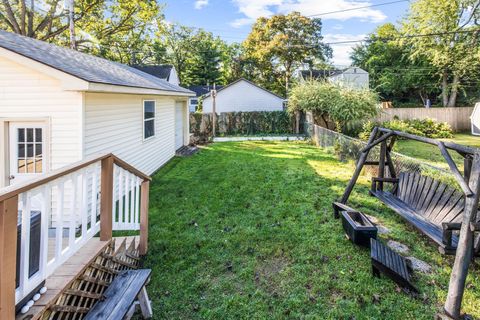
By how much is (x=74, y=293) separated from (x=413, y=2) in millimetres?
33626

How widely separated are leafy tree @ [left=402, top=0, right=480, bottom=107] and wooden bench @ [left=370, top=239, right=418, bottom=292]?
27.9 meters

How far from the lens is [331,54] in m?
38.8

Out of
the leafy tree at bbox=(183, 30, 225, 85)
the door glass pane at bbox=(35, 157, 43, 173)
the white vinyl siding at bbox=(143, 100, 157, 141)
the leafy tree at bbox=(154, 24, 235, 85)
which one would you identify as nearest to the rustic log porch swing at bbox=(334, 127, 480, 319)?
the door glass pane at bbox=(35, 157, 43, 173)

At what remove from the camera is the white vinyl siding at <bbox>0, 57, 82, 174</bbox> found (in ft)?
17.2

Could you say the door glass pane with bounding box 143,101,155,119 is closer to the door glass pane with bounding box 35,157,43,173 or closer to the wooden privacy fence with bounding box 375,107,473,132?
the door glass pane with bounding box 35,157,43,173

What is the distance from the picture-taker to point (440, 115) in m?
22.2

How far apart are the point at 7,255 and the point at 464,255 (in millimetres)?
3679

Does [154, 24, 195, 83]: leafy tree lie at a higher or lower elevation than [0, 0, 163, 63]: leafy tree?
higher

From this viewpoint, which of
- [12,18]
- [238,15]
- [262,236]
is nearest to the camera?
[262,236]

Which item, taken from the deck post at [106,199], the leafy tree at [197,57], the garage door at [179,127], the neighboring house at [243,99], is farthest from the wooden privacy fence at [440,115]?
the leafy tree at [197,57]

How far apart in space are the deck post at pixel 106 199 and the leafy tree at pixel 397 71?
1305 inches

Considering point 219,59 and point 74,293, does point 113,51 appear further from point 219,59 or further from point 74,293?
point 74,293

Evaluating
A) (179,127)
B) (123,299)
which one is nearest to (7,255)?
(123,299)

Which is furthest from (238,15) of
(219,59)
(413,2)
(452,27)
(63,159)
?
(63,159)
